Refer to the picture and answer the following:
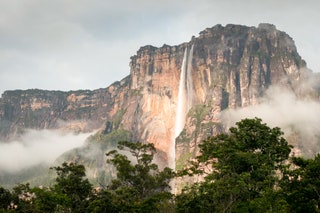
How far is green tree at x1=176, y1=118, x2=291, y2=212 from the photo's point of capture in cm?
4712

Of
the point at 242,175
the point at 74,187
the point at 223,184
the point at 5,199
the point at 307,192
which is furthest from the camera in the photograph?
the point at 5,199

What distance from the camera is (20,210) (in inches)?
2512

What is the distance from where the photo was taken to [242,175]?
4978 cm

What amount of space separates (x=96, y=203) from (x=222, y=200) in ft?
47.7

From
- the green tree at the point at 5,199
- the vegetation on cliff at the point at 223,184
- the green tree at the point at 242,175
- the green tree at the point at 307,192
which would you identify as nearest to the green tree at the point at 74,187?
the vegetation on cliff at the point at 223,184

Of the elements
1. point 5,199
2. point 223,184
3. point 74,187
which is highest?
point 223,184

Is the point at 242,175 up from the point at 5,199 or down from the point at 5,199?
up

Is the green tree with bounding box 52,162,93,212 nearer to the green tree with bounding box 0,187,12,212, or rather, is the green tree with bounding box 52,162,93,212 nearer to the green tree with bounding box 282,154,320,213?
the green tree with bounding box 0,187,12,212

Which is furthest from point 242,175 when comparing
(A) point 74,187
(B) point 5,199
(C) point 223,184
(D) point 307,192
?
(B) point 5,199

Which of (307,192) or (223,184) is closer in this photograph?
(307,192)

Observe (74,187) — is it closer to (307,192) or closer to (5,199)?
(5,199)

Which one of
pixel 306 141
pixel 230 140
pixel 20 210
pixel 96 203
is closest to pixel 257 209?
pixel 230 140

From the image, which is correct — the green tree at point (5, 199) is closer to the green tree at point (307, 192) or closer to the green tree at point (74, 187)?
the green tree at point (74, 187)

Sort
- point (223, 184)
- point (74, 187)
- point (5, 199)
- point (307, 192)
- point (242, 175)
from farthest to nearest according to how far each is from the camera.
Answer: point (5, 199) < point (74, 187) < point (242, 175) < point (223, 184) < point (307, 192)
